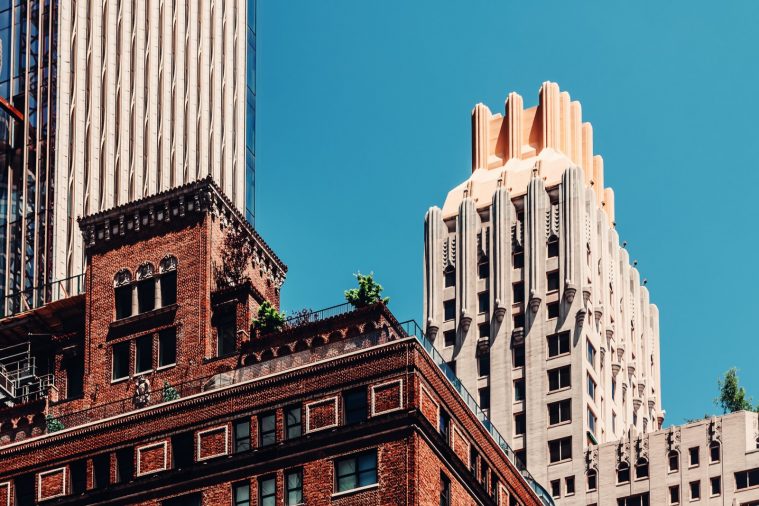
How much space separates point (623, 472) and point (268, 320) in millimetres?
74219

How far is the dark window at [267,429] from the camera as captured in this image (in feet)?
307

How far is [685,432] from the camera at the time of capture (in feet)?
553

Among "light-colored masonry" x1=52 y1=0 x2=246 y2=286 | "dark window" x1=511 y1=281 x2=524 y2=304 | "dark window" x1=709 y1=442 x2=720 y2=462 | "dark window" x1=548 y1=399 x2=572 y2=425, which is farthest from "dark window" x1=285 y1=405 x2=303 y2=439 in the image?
"dark window" x1=511 y1=281 x2=524 y2=304

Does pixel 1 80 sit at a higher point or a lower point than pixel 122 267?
higher

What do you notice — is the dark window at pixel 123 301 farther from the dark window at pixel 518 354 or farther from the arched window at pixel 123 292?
the dark window at pixel 518 354

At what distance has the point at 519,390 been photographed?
605 ft

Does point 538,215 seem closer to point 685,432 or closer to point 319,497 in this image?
point 685,432

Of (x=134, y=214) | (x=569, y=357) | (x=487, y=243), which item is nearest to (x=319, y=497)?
(x=134, y=214)

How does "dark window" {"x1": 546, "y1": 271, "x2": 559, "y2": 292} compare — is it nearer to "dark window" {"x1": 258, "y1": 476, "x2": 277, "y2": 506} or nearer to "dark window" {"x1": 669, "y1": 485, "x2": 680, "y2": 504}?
"dark window" {"x1": 669, "y1": 485, "x2": 680, "y2": 504}

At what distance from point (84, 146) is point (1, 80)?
8535 mm

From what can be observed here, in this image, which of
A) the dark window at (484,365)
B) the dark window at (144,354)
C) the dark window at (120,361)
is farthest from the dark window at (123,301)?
the dark window at (484,365)

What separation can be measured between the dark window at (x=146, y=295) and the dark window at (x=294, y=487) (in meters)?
15.8

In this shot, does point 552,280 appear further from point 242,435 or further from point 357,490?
point 357,490

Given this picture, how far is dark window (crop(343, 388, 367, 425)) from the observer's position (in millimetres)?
92000
